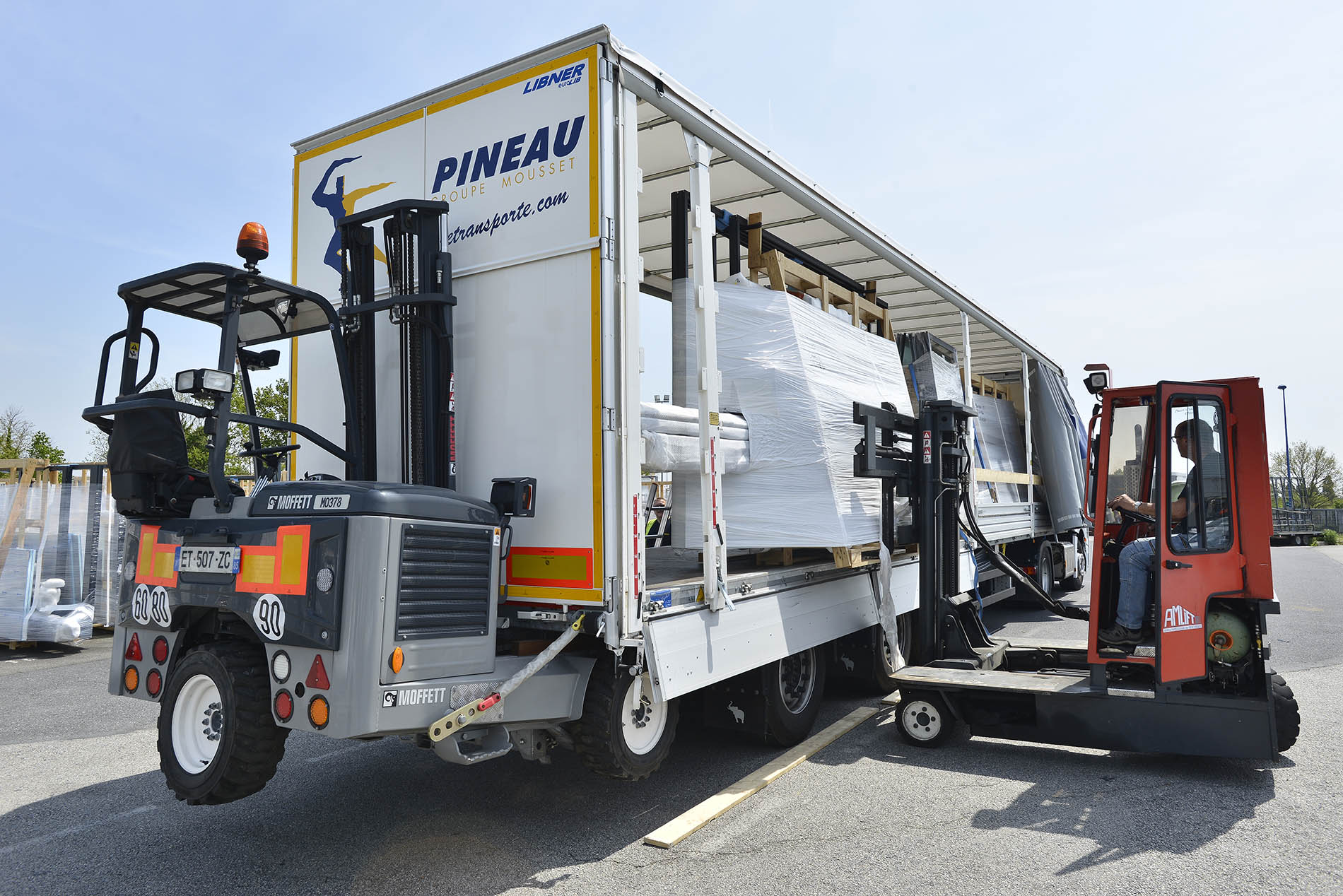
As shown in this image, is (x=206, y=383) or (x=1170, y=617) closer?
(x=206, y=383)

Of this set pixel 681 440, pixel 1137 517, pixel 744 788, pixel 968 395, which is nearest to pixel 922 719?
pixel 744 788

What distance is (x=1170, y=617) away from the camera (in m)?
4.89

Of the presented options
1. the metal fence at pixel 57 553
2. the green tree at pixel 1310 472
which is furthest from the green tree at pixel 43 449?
the green tree at pixel 1310 472

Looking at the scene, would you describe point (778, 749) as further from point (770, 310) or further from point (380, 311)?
point (380, 311)

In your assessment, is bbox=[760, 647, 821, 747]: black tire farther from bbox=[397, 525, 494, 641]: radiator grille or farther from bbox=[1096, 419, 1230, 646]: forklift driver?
bbox=[397, 525, 494, 641]: radiator grille

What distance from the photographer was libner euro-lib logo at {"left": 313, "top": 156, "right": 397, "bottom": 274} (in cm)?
494

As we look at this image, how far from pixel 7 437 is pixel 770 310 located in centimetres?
3526

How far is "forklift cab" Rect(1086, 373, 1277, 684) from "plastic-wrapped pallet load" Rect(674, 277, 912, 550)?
161 cm

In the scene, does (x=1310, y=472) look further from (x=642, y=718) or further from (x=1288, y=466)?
(x=642, y=718)

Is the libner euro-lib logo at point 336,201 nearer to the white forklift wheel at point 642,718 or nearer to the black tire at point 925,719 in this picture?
the white forklift wheel at point 642,718

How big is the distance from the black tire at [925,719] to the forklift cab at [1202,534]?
0.95m

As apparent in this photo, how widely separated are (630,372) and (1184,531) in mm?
3332

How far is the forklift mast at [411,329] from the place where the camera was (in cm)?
430

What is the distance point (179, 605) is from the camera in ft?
12.7
